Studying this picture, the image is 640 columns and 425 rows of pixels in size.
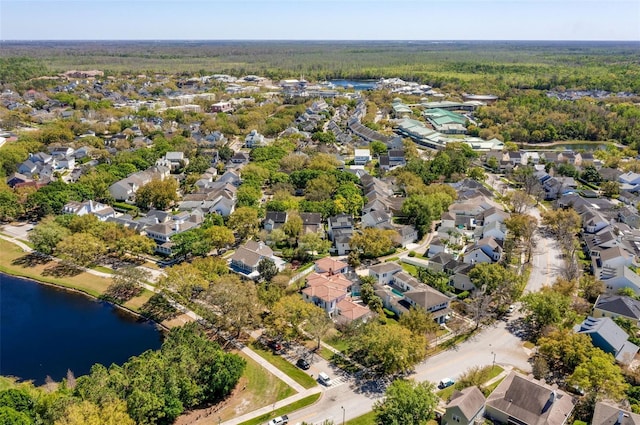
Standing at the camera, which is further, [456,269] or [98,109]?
[98,109]

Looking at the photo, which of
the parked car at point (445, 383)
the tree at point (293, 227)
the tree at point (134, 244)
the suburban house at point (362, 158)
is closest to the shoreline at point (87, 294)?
the tree at point (134, 244)

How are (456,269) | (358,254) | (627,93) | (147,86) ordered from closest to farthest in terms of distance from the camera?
(456,269)
(358,254)
(627,93)
(147,86)

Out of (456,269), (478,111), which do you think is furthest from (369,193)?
(478,111)

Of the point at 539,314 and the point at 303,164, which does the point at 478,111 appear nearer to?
the point at 303,164

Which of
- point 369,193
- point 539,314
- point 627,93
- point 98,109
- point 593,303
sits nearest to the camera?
point 539,314

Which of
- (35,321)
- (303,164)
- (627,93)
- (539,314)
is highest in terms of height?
(627,93)

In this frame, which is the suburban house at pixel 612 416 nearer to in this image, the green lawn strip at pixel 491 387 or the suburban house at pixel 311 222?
the green lawn strip at pixel 491 387

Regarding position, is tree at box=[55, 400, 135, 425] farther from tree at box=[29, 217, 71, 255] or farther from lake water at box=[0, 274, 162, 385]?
tree at box=[29, 217, 71, 255]
